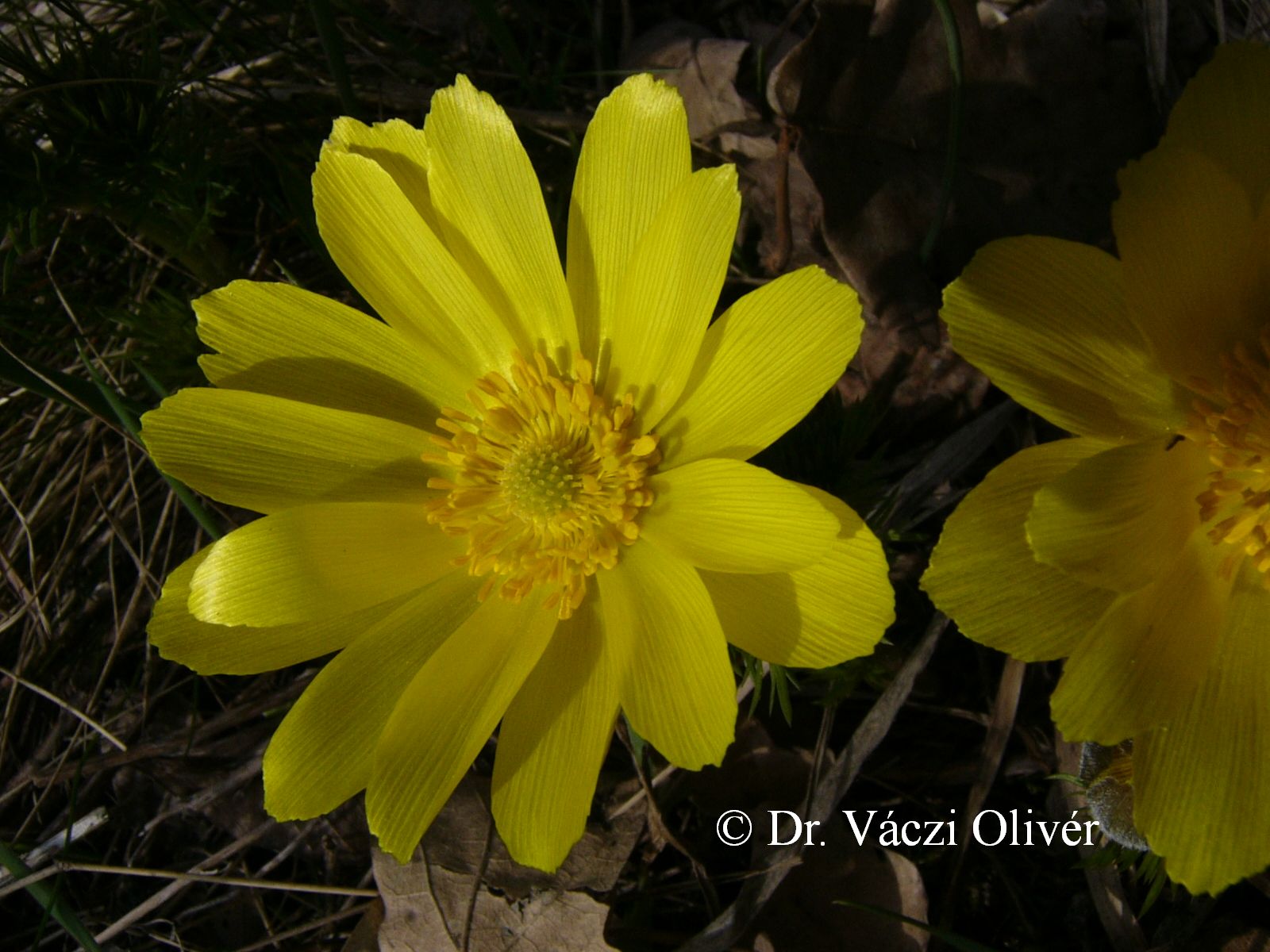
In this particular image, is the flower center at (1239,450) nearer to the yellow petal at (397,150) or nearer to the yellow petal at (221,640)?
the yellow petal at (397,150)

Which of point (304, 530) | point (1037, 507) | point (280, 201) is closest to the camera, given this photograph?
point (1037, 507)

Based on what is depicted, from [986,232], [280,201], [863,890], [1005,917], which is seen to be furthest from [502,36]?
[1005,917]

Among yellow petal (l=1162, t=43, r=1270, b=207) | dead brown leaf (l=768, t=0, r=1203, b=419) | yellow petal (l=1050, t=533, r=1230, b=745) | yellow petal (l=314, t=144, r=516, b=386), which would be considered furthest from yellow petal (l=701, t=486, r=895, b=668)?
dead brown leaf (l=768, t=0, r=1203, b=419)

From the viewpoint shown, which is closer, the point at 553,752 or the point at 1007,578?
the point at 1007,578

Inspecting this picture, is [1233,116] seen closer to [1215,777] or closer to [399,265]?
[1215,777]

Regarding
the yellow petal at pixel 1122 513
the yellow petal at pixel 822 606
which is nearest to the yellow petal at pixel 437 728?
the yellow petal at pixel 822 606

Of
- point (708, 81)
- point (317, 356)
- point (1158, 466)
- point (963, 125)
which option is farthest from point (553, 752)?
point (708, 81)

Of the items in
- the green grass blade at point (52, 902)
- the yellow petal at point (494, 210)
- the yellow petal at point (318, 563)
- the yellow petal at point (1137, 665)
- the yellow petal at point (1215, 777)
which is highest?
the yellow petal at point (494, 210)

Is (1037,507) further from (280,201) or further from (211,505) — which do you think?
(280,201)
